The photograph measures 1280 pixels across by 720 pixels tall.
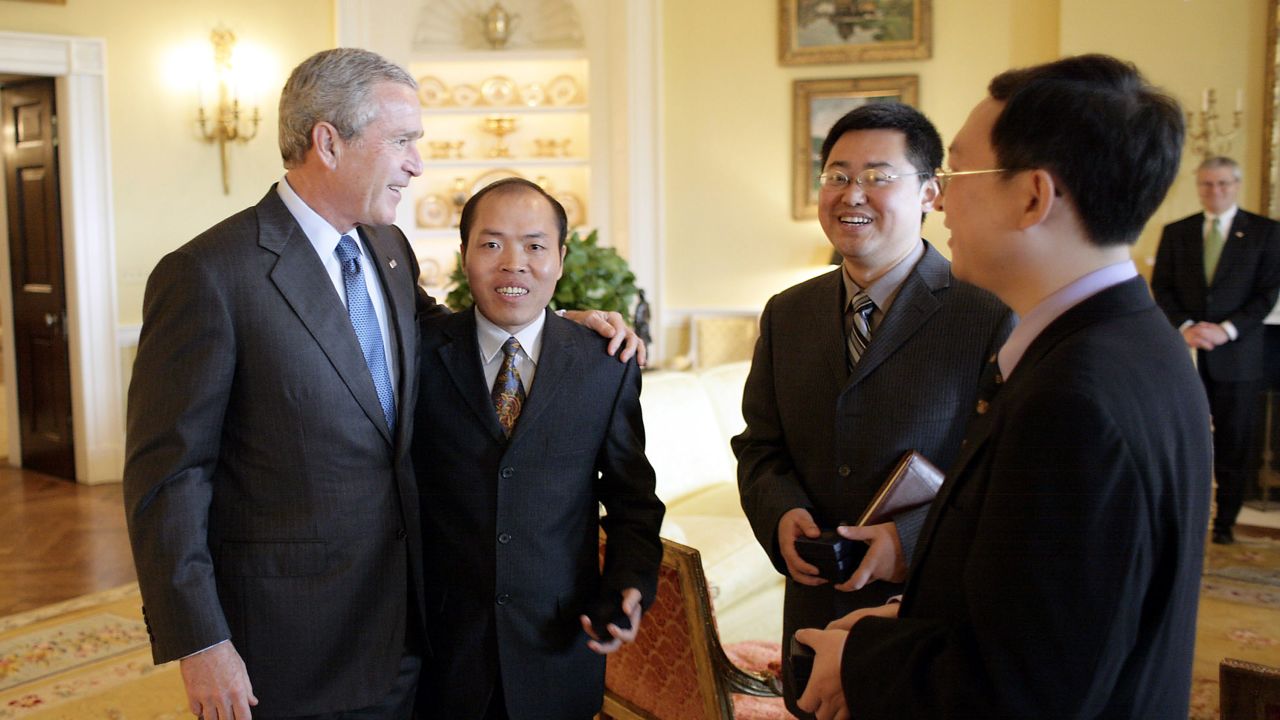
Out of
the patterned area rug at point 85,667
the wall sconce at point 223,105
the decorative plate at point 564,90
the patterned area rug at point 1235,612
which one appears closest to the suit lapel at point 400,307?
the patterned area rug at point 85,667

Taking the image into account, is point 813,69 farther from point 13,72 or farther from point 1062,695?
point 1062,695

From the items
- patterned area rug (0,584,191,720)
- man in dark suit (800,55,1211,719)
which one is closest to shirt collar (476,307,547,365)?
man in dark suit (800,55,1211,719)

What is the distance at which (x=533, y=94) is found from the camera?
8273 millimetres

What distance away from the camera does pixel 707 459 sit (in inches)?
180

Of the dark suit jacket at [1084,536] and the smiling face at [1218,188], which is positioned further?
the smiling face at [1218,188]

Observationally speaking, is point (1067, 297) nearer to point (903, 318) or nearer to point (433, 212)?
point (903, 318)

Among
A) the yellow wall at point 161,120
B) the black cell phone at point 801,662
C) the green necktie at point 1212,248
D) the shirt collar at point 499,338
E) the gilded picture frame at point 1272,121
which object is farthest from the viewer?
the yellow wall at point 161,120

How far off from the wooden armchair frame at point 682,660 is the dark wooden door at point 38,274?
6011mm

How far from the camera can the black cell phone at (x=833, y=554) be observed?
1616 mm

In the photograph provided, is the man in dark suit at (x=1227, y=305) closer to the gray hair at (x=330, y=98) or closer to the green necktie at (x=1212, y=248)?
the green necktie at (x=1212, y=248)

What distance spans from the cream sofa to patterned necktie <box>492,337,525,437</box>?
1186mm

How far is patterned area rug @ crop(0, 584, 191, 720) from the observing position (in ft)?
11.5

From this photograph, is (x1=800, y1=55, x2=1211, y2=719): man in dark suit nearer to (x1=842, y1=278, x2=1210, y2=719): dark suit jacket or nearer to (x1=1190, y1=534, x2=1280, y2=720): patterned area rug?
(x1=842, y1=278, x2=1210, y2=719): dark suit jacket

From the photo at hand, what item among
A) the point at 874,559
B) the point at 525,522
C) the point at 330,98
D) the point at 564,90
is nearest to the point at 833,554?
the point at 874,559
